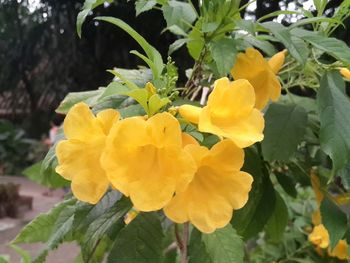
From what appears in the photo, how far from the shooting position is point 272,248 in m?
1.59

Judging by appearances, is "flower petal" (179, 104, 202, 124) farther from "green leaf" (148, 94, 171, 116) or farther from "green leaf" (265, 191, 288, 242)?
"green leaf" (265, 191, 288, 242)

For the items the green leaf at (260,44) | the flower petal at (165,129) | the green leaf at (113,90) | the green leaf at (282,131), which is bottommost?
the green leaf at (282,131)

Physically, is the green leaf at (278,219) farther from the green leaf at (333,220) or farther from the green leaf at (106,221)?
the green leaf at (106,221)

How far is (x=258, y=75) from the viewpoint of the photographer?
1.86 feet

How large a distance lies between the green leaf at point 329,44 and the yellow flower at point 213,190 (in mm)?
190

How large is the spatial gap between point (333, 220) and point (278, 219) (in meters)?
0.19

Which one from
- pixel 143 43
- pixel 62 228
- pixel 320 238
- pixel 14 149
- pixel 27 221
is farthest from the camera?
pixel 14 149

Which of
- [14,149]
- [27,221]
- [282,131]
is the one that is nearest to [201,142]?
[282,131]

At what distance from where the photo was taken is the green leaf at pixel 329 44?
529 mm

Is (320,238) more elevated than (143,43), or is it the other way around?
(143,43)

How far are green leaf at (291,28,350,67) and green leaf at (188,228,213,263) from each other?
26 centimetres

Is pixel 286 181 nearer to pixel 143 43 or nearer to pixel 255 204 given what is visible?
pixel 255 204

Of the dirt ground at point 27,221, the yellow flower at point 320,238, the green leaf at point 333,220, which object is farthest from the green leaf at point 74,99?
the dirt ground at point 27,221

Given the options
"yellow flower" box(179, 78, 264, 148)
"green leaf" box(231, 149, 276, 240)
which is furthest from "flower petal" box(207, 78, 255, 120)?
"green leaf" box(231, 149, 276, 240)
